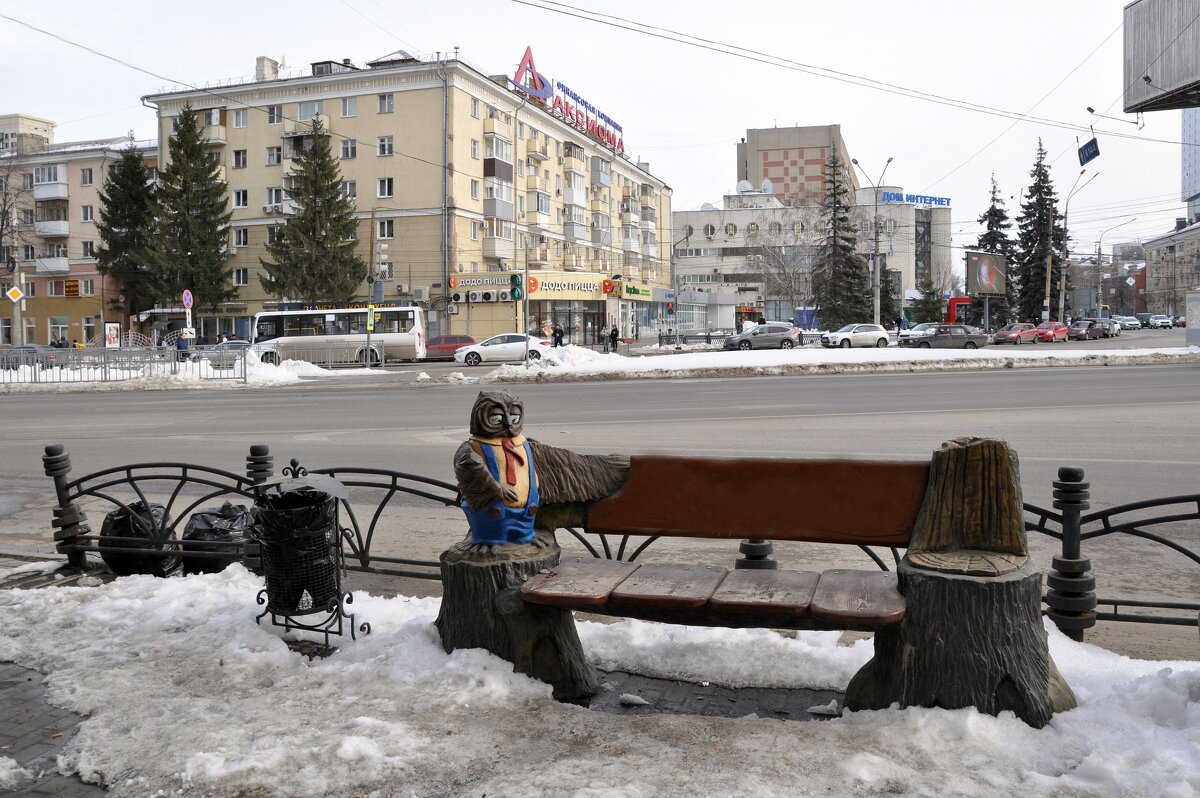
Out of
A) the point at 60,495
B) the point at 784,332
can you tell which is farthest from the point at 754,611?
the point at 784,332

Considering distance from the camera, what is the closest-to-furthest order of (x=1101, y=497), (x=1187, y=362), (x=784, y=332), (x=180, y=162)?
1. (x=1101, y=497)
2. (x=1187, y=362)
3. (x=784, y=332)
4. (x=180, y=162)

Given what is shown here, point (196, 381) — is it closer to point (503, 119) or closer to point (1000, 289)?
point (503, 119)

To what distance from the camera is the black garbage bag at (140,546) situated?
6098 mm

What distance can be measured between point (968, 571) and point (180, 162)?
5945 centimetres

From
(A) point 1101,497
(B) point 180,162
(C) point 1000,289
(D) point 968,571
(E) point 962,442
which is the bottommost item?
(A) point 1101,497

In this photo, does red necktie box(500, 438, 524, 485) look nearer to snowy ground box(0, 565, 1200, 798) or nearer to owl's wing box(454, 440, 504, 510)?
owl's wing box(454, 440, 504, 510)

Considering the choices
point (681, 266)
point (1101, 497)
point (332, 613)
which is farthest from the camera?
point (681, 266)

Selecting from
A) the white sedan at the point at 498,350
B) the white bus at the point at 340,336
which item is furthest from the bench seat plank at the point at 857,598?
the white bus at the point at 340,336

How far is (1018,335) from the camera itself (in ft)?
173

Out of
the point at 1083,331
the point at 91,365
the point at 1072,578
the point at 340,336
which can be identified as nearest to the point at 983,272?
the point at 1083,331

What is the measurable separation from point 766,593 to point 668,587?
405 millimetres

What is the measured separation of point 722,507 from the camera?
4121 millimetres

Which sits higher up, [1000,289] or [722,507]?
[1000,289]

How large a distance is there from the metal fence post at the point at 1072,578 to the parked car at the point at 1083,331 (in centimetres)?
5919
